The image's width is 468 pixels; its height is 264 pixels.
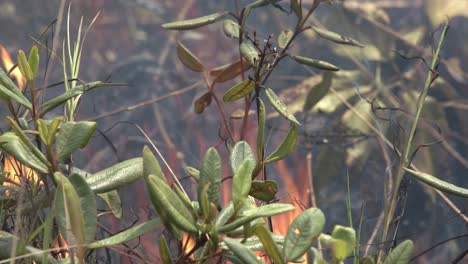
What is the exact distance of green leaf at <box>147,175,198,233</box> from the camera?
1.71ft

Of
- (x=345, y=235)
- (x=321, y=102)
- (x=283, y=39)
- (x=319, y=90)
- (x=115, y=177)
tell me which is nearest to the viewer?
(x=345, y=235)

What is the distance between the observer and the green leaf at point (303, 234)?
0.54 metres

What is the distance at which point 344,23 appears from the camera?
183 centimetres

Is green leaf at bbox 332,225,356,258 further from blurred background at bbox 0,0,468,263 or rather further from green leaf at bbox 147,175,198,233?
blurred background at bbox 0,0,468,263

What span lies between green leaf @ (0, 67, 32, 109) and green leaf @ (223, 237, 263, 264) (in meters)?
0.23

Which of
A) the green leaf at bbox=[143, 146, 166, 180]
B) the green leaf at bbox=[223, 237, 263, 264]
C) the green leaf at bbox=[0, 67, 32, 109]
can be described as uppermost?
the green leaf at bbox=[0, 67, 32, 109]

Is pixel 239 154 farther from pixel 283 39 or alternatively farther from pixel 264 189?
pixel 283 39

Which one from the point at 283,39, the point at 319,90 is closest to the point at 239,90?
the point at 283,39

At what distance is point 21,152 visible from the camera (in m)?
0.58

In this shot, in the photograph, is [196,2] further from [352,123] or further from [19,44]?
[352,123]

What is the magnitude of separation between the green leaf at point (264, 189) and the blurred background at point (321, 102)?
0.30 m

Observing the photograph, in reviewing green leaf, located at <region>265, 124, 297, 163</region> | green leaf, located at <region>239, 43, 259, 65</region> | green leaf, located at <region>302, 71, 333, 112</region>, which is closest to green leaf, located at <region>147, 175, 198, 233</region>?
green leaf, located at <region>265, 124, 297, 163</region>

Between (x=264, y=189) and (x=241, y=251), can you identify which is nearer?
(x=241, y=251)

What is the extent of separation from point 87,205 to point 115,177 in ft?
0.21
